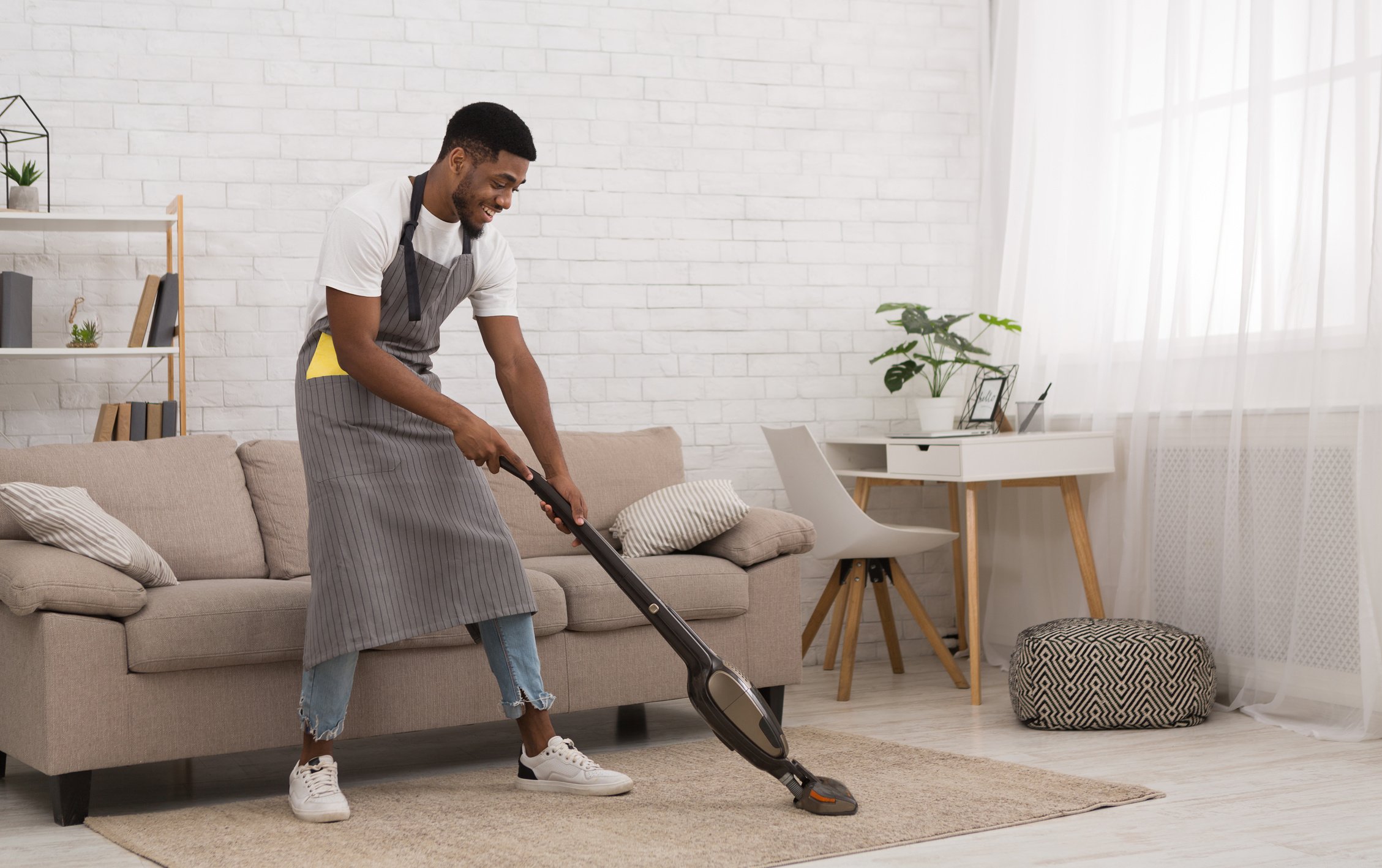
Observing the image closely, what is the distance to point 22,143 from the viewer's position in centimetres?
364

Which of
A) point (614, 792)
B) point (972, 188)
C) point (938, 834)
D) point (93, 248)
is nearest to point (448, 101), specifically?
point (93, 248)

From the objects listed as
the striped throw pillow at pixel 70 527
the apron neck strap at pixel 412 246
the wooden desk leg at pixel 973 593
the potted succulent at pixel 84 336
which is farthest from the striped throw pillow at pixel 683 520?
the potted succulent at pixel 84 336

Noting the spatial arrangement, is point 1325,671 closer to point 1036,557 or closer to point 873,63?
point 1036,557

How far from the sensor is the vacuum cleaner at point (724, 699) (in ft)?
7.93

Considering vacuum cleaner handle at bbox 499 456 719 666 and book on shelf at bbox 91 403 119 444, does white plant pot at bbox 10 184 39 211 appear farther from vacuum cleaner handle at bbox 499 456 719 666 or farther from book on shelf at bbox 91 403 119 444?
vacuum cleaner handle at bbox 499 456 719 666

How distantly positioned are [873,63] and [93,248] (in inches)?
97.0

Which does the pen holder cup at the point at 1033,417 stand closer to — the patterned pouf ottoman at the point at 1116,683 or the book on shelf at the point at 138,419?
the patterned pouf ottoman at the point at 1116,683

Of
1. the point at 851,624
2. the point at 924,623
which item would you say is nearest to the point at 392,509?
the point at 851,624

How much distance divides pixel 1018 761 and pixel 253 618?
5.32 ft

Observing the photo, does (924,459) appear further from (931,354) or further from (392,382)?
(392,382)

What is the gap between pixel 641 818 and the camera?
8.24 feet

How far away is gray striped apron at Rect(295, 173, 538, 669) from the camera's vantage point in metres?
2.56

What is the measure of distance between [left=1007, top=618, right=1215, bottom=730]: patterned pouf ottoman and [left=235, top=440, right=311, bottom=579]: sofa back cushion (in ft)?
5.85

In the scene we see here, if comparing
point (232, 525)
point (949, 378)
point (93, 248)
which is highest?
point (93, 248)
